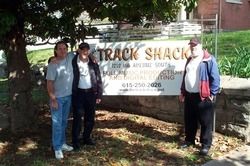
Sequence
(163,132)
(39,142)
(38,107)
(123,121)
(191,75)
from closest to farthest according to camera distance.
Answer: (191,75), (39,142), (163,132), (123,121), (38,107)

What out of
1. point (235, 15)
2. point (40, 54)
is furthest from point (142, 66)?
point (235, 15)

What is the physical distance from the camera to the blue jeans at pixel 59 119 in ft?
19.9

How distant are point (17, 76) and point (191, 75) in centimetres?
248

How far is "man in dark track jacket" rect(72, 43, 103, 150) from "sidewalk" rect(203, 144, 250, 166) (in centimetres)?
171

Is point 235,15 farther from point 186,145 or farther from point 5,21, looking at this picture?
point 5,21

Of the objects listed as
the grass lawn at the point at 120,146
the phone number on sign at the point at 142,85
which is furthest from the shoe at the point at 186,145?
the phone number on sign at the point at 142,85

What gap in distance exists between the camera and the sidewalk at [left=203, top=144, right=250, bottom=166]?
607 cm

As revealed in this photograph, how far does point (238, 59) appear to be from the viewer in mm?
8062

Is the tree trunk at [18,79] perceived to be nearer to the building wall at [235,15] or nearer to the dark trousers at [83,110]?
the dark trousers at [83,110]

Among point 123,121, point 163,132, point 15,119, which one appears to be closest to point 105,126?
point 123,121

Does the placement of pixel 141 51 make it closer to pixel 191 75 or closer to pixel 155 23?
pixel 155 23

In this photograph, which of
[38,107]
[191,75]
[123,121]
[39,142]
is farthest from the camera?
[38,107]

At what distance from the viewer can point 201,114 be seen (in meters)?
6.39

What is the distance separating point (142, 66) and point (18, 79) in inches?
76.0
